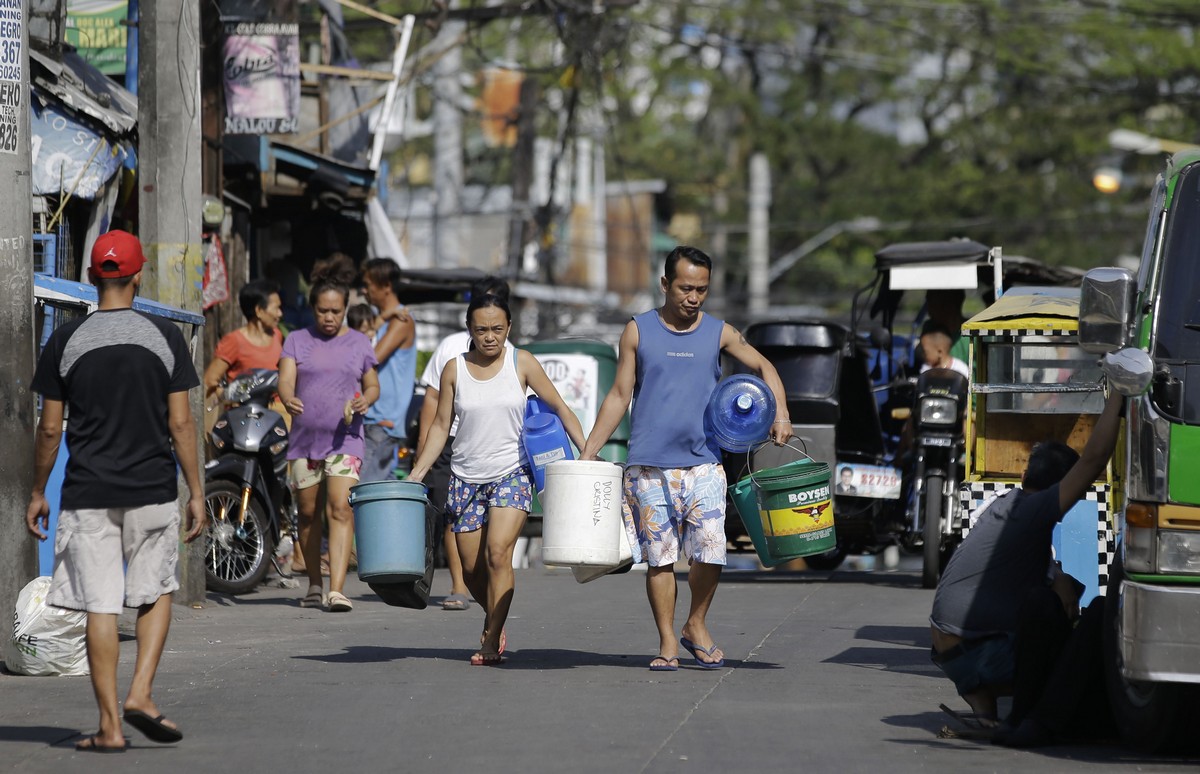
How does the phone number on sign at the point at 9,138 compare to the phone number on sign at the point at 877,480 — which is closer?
the phone number on sign at the point at 9,138

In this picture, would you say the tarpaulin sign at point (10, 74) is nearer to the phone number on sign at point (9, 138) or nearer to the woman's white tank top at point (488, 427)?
the phone number on sign at point (9, 138)

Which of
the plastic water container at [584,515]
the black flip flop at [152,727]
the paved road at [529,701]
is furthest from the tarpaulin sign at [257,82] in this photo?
the black flip flop at [152,727]

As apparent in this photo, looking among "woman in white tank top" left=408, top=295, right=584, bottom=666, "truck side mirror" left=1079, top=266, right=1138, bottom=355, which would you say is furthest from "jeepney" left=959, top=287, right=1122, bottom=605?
"truck side mirror" left=1079, top=266, right=1138, bottom=355

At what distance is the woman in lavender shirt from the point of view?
464 inches

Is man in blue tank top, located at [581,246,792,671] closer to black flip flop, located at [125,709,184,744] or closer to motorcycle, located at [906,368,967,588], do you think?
black flip flop, located at [125,709,184,744]

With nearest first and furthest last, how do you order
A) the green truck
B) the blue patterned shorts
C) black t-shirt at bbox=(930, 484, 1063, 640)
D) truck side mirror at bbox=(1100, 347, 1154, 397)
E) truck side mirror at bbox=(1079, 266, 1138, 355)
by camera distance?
the green truck, truck side mirror at bbox=(1100, 347, 1154, 397), truck side mirror at bbox=(1079, 266, 1138, 355), black t-shirt at bbox=(930, 484, 1063, 640), the blue patterned shorts

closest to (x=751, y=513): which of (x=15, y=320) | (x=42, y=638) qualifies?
(x=42, y=638)

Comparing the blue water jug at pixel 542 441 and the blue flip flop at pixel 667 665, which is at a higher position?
the blue water jug at pixel 542 441

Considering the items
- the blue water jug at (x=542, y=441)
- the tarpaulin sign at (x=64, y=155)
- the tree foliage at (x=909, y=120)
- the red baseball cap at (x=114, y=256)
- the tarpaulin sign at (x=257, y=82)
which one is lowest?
the blue water jug at (x=542, y=441)

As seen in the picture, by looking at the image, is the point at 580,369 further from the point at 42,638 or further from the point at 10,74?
the point at 42,638

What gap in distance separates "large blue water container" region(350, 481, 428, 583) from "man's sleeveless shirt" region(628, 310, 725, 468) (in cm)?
117

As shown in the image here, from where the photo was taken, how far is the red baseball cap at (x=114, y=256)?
23.1 ft

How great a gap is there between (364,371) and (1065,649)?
615 cm

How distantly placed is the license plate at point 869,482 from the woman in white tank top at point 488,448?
5542 millimetres
